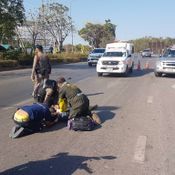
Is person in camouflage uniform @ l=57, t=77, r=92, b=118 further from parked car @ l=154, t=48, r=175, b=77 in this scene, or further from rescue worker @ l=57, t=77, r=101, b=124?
parked car @ l=154, t=48, r=175, b=77

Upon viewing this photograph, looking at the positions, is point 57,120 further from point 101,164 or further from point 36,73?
point 36,73

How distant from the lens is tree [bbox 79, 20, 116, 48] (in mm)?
98969

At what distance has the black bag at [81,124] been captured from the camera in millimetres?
8227

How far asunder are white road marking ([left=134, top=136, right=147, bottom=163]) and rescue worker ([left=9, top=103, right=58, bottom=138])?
1.99 meters

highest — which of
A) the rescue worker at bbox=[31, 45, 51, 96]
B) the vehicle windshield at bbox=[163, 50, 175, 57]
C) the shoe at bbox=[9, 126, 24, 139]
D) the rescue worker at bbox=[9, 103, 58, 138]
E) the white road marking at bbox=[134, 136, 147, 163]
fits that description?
the rescue worker at bbox=[31, 45, 51, 96]

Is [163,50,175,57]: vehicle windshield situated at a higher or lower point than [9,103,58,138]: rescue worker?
higher

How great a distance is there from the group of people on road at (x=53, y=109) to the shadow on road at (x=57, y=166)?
1589 millimetres

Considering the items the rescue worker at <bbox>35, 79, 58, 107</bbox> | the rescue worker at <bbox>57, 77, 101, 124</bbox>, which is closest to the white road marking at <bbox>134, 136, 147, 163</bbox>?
the rescue worker at <bbox>57, 77, 101, 124</bbox>

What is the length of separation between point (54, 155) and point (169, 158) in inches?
70.9

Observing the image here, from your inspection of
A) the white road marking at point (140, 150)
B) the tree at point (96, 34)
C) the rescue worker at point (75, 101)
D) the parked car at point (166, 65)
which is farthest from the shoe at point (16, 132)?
the tree at point (96, 34)

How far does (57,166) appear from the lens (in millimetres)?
5852

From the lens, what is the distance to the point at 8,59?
3859 centimetres

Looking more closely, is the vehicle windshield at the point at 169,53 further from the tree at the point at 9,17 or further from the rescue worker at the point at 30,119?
the rescue worker at the point at 30,119

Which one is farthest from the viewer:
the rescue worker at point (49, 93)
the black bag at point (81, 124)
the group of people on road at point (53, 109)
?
the rescue worker at point (49, 93)
